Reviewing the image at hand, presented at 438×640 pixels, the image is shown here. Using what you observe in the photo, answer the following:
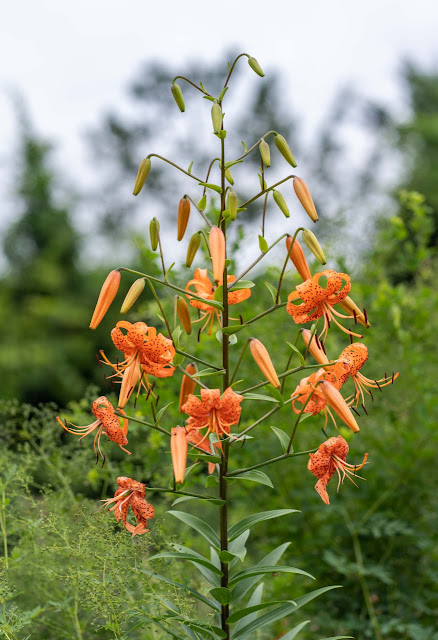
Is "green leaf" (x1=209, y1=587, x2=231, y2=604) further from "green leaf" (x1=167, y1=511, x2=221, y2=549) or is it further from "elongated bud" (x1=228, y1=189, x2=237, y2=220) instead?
"elongated bud" (x1=228, y1=189, x2=237, y2=220)

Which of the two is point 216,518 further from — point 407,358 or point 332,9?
point 332,9

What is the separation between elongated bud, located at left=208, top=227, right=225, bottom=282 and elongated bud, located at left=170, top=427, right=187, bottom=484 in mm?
289

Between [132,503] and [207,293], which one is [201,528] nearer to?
[132,503]

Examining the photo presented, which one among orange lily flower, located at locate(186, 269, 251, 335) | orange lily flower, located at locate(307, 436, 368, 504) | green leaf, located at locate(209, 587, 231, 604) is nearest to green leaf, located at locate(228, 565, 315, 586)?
green leaf, located at locate(209, 587, 231, 604)

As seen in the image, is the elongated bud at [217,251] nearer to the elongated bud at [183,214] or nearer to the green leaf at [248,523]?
the elongated bud at [183,214]

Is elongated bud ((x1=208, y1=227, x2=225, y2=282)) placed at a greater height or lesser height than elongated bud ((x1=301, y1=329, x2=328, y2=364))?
greater

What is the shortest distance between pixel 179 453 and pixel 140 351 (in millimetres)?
211

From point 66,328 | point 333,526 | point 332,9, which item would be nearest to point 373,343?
point 333,526

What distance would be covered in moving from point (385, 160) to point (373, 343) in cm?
1011

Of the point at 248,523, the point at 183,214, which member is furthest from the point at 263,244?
the point at 248,523

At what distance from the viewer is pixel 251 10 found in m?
8.93

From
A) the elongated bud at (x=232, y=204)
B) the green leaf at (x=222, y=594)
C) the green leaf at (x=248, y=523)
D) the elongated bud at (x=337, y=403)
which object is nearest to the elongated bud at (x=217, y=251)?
the elongated bud at (x=232, y=204)

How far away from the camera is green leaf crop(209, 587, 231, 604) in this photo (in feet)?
4.31

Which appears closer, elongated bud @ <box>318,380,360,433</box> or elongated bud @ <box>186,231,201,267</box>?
elongated bud @ <box>318,380,360,433</box>
